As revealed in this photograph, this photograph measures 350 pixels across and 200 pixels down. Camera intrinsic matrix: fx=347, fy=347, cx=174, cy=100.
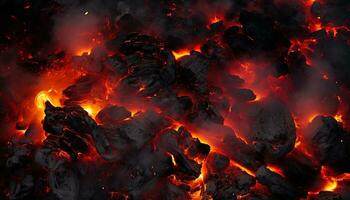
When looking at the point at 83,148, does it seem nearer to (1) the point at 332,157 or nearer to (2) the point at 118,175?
(2) the point at 118,175

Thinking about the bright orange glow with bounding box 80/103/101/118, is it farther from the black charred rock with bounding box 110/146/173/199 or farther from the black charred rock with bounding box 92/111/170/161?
the black charred rock with bounding box 110/146/173/199

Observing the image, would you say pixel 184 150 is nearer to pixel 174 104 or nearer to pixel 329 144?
pixel 174 104

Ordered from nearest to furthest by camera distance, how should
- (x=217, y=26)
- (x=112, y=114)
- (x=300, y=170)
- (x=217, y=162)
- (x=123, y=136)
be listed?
(x=123, y=136) < (x=217, y=162) < (x=300, y=170) < (x=112, y=114) < (x=217, y=26)

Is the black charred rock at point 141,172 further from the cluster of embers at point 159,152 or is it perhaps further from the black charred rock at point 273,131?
the black charred rock at point 273,131

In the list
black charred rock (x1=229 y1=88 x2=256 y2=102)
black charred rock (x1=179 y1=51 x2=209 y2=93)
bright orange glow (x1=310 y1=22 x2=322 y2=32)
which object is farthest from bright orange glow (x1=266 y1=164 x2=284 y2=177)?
bright orange glow (x1=310 y1=22 x2=322 y2=32)

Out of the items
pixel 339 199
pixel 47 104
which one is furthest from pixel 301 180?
pixel 47 104

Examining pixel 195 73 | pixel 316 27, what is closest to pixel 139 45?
pixel 195 73
